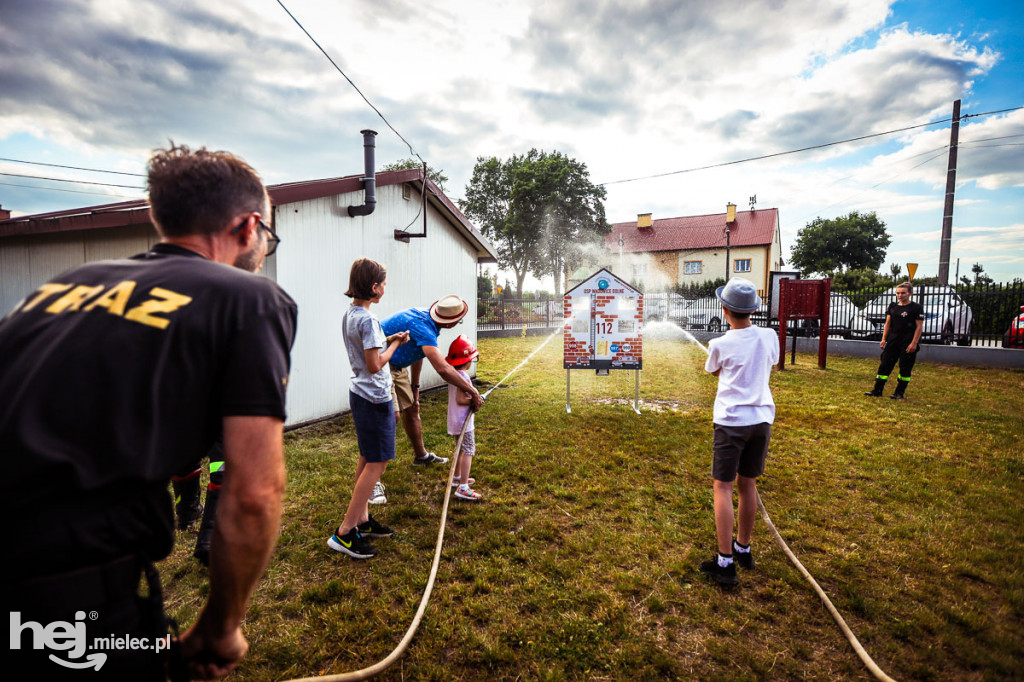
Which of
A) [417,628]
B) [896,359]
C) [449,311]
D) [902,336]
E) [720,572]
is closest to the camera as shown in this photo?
[417,628]

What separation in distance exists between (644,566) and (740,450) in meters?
1.18

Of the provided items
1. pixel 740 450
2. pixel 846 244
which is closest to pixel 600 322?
pixel 740 450

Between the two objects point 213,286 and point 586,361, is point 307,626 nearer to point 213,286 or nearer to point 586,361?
point 213,286

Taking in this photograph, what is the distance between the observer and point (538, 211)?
146 ft

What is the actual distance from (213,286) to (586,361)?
757 cm

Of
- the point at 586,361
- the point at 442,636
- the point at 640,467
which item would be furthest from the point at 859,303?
the point at 442,636

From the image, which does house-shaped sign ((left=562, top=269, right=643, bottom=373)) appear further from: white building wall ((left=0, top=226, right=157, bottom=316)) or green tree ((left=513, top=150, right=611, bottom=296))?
green tree ((left=513, top=150, right=611, bottom=296))

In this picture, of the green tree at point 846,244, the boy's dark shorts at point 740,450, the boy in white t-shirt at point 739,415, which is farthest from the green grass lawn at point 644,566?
the green tree at point 846,244

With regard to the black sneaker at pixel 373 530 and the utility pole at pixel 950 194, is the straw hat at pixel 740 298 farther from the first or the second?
the utility pole at pixel 950 194

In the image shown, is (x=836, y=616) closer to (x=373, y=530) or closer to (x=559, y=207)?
(x=373, y=530)

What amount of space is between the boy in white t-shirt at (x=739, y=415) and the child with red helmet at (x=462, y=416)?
88.0 inches

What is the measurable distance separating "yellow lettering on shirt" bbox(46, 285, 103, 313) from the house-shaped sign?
7472mm

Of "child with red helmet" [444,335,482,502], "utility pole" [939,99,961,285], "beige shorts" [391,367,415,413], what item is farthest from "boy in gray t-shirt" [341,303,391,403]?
"utility pole" [939,99,961,285]

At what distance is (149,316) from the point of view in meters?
1.08
